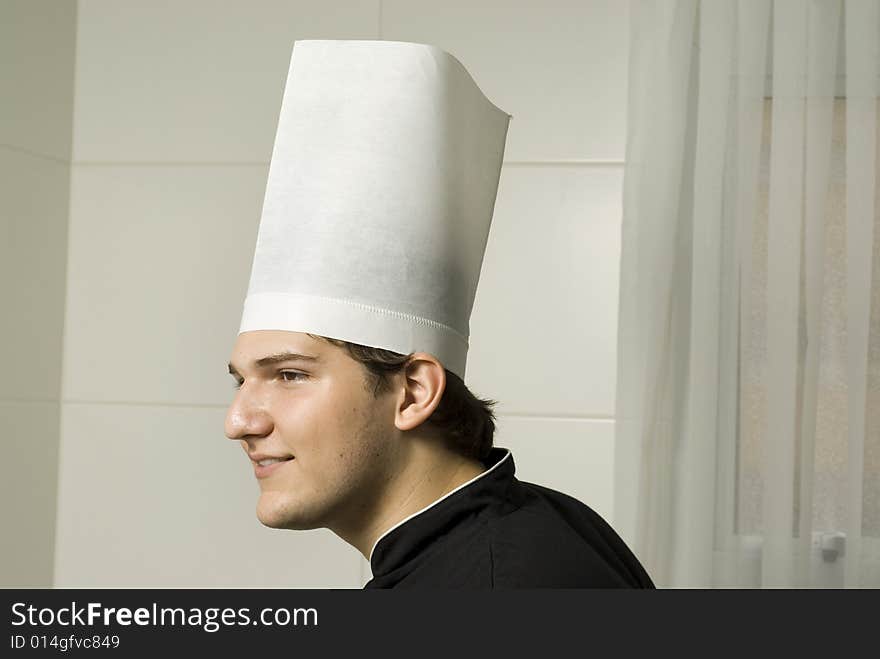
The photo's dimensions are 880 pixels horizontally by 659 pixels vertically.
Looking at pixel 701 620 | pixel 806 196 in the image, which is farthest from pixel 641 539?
pixel 701 620

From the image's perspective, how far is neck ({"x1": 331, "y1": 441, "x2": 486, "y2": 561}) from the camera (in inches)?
38.1

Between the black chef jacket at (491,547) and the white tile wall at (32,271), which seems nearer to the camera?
the black chef jacket at (491,547)

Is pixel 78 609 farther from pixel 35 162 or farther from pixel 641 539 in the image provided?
pixel 35 162

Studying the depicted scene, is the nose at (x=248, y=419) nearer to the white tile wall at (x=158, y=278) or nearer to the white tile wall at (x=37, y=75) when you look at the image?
the white tile wall at (x=158, y=278)

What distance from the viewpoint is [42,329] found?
1.76 metres

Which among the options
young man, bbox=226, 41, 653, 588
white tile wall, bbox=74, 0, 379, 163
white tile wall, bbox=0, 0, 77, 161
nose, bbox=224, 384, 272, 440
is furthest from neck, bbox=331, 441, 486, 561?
white tile wall, bbox=0, 0, 77, 161

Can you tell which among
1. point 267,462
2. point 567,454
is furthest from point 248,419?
point 567,454

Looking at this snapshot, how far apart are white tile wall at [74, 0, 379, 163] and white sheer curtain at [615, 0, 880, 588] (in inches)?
23.6

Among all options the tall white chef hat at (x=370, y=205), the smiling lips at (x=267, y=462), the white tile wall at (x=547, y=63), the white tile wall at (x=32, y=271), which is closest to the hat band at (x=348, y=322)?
the tall white chef hat at (x=370, y=205)

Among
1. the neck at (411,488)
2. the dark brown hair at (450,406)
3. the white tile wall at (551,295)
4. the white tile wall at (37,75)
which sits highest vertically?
the white tile wall at (37,75)

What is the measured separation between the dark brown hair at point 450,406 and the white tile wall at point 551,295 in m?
0.62

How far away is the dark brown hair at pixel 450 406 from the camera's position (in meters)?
0.98

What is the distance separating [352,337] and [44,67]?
3.60ft

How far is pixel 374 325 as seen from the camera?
991 mm
